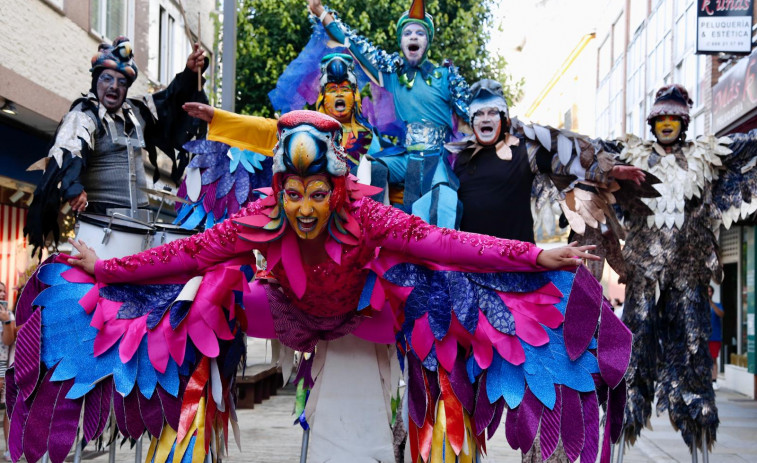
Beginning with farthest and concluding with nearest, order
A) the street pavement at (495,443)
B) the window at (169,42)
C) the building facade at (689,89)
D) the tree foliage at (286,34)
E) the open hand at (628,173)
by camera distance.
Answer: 1. the window at (169,42)
2. the tree foliage at (286,34)
3. the building facade at (689,89)
4. the street pavement at (495,443)
5. the open hand at (628,173)

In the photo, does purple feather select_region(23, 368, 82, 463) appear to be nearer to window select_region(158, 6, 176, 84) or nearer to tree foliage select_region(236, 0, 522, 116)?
tree foliage select_region(236, 0, 522, 116)

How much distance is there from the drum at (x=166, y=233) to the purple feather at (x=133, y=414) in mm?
985

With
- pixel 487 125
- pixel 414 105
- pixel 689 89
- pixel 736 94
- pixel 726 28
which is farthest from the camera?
pixel 689 89

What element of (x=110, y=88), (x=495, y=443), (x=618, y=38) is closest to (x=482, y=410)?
(x=110, y=88)

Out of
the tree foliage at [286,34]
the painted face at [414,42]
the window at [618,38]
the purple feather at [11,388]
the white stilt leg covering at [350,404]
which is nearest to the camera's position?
the purple feather at [11,388]

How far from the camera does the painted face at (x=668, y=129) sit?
4.99m

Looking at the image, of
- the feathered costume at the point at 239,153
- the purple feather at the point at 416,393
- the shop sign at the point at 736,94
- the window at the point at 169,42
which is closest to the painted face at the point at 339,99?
the feathered costume at the point at 239,153

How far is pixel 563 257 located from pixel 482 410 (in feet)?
2.08

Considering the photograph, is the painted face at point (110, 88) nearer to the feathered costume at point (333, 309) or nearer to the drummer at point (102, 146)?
the drummer at point (102, 146)

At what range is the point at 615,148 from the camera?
502 cm

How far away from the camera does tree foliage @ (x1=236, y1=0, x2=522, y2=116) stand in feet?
45.1

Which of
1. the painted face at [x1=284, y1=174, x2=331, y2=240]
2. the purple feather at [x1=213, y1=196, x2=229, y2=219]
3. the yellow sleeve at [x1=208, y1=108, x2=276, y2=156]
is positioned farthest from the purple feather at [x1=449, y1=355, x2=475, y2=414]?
the purple feather at [x1=213, y1=196, x2=229, y2=219]

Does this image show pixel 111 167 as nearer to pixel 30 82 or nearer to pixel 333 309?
pixel 333 309

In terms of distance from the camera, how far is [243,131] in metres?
4.73
